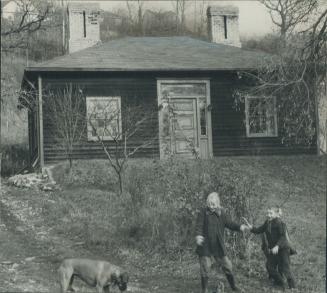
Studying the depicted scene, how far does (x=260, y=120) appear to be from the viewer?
21.3 metres

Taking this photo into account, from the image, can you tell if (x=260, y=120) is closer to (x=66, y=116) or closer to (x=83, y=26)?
(x=66, y=116)

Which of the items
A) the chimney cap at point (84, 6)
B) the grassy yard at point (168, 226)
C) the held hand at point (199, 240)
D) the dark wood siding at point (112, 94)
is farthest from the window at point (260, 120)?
the held hand at point (199, 240)

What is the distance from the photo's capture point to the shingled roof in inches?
793

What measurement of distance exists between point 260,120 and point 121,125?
5.18 meters

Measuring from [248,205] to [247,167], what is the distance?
882 cm

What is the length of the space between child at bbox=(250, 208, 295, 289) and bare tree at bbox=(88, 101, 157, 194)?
958 centimetres

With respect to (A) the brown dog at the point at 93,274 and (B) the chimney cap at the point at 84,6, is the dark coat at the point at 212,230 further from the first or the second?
(B) the chimney cap at the point at 84,6

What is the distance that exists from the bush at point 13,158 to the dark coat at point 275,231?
48.3 feet

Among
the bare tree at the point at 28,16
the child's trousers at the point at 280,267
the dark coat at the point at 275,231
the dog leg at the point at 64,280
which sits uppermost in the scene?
the bare tree at the point at 28,16

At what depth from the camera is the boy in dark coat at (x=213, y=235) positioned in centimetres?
851

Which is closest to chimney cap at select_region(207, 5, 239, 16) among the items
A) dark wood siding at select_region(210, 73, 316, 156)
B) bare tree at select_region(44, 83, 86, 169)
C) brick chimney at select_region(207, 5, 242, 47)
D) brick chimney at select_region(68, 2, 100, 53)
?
brick chimney at select_region(207, 5, 242, 47)

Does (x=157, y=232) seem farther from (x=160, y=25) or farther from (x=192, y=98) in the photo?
(x=160, y=25)

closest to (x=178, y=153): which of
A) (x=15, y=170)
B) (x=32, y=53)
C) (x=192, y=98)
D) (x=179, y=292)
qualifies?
(x=192, y=98)

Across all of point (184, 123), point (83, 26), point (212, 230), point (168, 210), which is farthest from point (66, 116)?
point (212, 230)
